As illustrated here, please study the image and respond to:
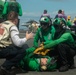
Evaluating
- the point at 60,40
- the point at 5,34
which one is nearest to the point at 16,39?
the point at 5,34

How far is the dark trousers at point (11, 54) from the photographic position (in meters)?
7.34

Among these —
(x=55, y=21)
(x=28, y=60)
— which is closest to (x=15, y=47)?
(x=28, y=60)

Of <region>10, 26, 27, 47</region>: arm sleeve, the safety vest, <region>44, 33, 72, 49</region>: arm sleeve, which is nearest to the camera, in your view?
<region>10, 26, 27, 47</region>: arm sleeve

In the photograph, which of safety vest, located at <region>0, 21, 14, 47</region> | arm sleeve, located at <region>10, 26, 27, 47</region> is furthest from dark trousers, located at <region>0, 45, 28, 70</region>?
arm sleeve, located at <region>10, 26, 27, 47</region>

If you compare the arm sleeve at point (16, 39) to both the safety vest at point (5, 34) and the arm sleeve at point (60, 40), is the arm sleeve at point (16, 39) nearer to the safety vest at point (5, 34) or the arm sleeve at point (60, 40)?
the safety vest at point (5, 34)

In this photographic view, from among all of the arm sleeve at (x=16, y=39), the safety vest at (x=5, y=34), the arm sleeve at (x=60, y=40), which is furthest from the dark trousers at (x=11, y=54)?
the arm sleeve at (x=60, y=40)

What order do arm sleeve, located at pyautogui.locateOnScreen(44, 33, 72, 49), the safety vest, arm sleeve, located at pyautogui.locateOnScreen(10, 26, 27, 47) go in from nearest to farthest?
arm sleeve, located at pyautogui.locateOnScreen(10, 26, 27, 47), the safety vest, arm sleeve, located at pyautogui.locateOnScreen(44, 33, 72, 49)

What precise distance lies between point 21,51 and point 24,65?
31.2 inches

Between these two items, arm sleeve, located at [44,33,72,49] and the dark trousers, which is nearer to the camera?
the dark trousers

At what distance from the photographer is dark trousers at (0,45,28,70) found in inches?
289

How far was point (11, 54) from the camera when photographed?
7.35 m

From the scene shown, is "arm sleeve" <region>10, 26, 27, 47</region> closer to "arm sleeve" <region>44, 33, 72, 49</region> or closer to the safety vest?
the safety vest

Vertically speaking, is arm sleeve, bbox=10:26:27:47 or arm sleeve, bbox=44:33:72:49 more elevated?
arm sleeve, bbox=10:26:27:47

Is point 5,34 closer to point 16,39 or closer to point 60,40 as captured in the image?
point 16,39
